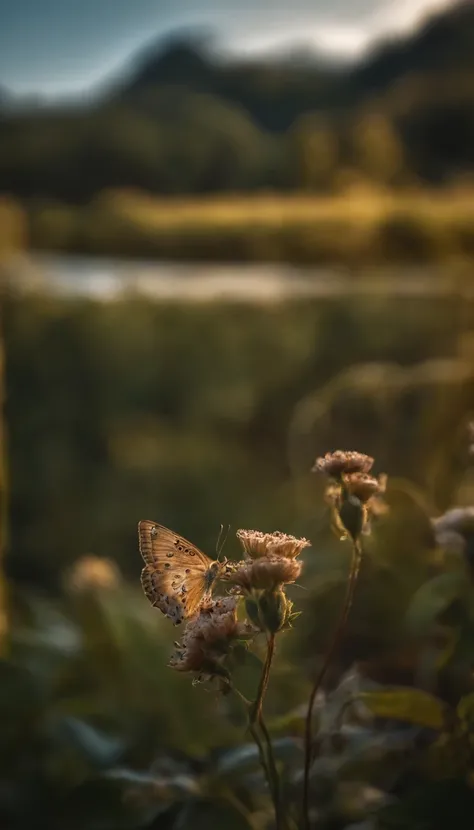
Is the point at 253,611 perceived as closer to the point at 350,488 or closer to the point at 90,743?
the point at 350,488

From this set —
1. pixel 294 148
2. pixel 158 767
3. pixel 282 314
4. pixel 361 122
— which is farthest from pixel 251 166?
pixel 158 767

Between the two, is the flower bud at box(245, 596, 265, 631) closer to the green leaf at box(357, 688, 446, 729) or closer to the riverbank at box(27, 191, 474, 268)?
the green leaf at box(357, 688, 446, 729)

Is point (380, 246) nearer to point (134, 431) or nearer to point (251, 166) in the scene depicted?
point (251, 166)

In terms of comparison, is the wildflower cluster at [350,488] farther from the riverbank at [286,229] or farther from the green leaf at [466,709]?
the riverbank at [286,229]

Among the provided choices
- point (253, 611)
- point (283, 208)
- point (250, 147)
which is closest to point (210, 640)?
point (253, 611)

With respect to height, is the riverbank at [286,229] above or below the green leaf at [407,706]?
above

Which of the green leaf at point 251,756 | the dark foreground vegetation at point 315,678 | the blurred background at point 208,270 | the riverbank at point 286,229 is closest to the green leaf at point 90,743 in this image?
the dark foreground vegetation at point 315,678
